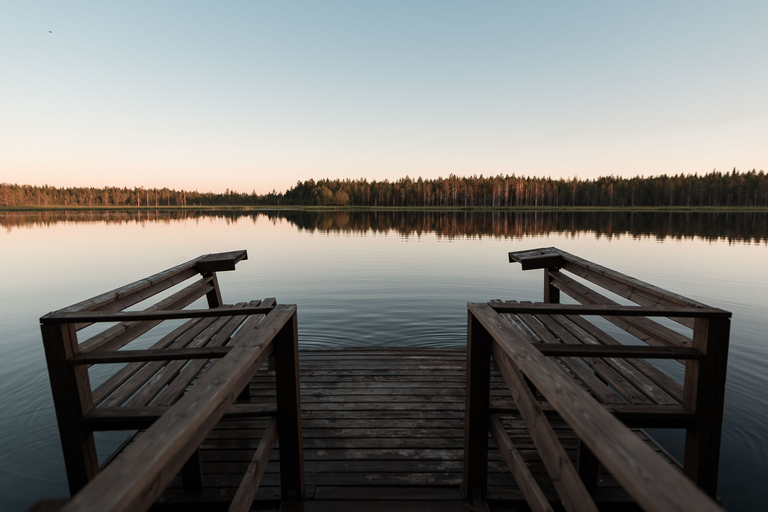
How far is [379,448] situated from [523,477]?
6.48ft

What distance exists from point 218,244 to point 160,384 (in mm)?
29428

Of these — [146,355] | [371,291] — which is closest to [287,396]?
[146,355]

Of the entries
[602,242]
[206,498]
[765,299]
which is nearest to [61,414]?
[206,498]

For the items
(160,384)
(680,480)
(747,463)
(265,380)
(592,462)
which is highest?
(680,480)

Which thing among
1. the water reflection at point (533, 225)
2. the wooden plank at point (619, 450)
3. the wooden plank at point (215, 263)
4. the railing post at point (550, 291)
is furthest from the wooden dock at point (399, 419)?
the water reflection at point (533, 225)

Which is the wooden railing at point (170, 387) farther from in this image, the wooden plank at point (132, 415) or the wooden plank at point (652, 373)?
the wooden plank at point (652, 373)

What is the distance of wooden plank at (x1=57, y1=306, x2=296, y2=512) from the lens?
103 cm

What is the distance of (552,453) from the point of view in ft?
6.64

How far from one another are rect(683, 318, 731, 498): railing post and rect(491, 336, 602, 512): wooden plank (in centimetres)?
157

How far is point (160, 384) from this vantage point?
4.20m

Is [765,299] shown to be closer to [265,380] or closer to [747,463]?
[747,463]

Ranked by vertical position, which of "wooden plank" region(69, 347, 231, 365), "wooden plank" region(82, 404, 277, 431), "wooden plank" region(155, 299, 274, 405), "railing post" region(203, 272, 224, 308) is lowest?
"wooden plank" region(155, 299, 274, 405)

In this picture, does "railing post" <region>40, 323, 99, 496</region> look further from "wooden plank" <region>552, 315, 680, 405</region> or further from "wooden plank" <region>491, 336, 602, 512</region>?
"wooden plank" <region>552, 315, 680, 405</region>

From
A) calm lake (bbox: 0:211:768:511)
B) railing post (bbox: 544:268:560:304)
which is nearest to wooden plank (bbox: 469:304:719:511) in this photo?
calm lake (bbox: 0:211:768:511)
